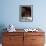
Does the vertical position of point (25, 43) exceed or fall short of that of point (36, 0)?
it falls short

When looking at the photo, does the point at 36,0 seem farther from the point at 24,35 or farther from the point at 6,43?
the point at 6,43

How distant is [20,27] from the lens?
14.0 ft

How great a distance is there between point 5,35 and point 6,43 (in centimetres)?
23

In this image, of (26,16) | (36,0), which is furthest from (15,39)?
(36,0)

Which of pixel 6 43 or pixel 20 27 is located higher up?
pixel 20 27

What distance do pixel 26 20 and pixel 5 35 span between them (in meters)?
0.90

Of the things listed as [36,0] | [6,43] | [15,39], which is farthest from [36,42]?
[36,0]

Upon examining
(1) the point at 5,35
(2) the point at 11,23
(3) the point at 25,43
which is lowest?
(3) the point at 25,43

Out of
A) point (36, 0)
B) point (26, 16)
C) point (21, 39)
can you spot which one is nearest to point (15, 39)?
point (21, 39)

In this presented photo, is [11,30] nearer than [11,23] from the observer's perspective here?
Yes

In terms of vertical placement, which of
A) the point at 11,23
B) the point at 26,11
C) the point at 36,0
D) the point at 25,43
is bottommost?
the point at 25,43

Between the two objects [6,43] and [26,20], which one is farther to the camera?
[26,20]

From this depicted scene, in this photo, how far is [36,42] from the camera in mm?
3756

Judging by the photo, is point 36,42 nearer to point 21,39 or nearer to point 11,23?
point 21,39
